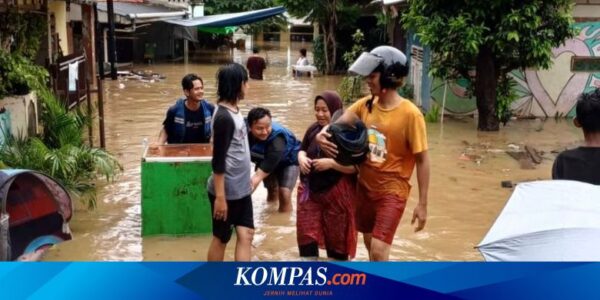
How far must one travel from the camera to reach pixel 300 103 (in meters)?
16.1

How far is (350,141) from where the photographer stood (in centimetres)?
389

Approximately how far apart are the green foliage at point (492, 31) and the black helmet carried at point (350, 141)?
721 cm

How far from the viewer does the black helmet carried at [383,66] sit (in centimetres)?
387

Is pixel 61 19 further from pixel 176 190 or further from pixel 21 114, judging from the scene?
pixel 176 190

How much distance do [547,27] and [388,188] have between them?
8186mm

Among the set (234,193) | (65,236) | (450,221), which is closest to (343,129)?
(234,193)

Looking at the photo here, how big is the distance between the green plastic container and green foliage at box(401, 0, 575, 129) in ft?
20.6

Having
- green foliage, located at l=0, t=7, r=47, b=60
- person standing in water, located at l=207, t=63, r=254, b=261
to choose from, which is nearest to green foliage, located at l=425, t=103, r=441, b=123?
green foliage, located at l=0, t=7, r=47, b=60

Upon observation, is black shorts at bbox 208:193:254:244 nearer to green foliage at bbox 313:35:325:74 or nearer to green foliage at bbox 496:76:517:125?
green foliage at bbox 496:76:517:125

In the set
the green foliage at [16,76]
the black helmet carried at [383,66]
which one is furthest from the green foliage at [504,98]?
the black helmet carried at [383,66]

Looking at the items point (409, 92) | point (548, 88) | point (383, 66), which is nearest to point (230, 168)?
point (383, 66)

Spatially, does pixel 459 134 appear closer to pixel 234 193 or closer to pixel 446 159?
pixel 446 159

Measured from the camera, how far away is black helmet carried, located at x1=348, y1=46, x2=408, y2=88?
387 cm

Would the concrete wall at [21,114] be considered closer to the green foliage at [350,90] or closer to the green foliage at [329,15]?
the green foliage at [350,90]
